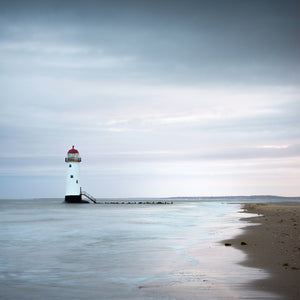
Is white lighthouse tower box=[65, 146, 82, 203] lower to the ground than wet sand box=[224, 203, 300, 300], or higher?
higher

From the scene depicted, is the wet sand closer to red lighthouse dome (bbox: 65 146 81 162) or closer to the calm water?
the calm water

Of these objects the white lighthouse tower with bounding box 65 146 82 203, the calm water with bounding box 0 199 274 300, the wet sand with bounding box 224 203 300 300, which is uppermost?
the white lighthouse tower with bounding box 65 146 82 203

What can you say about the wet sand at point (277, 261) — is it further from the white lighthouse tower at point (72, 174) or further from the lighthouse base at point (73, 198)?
the lighthouse base at point (73, 198)

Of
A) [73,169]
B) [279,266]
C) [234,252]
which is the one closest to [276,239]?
[234,252]

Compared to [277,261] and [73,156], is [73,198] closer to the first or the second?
[73,156]

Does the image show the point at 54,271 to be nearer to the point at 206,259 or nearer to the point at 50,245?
the point at 206,259

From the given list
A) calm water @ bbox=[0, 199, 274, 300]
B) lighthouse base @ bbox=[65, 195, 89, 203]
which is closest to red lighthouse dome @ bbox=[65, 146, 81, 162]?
lighthouse base @ bbox=[65, 195, 89, 203]

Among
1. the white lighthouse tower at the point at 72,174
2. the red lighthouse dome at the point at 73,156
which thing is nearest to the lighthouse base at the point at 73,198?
the white lighthouse tower at the point at 72,174

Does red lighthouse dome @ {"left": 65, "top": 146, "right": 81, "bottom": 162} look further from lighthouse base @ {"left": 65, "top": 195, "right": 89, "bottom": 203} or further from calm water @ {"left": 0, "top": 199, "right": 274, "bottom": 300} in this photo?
calm water @ {"left": 0, "top": 199, "right": 274, "bottom": 300}

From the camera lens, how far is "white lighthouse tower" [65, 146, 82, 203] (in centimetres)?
7588

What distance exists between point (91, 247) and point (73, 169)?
59.9 m

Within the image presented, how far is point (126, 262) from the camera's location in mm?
12898

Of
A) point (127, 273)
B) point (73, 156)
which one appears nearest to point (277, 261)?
point (127, 273)

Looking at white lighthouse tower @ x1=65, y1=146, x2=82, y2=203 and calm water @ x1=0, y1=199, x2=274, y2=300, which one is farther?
white lighthouse tower @ x1=65, y1=146, x2=82, y2=203
